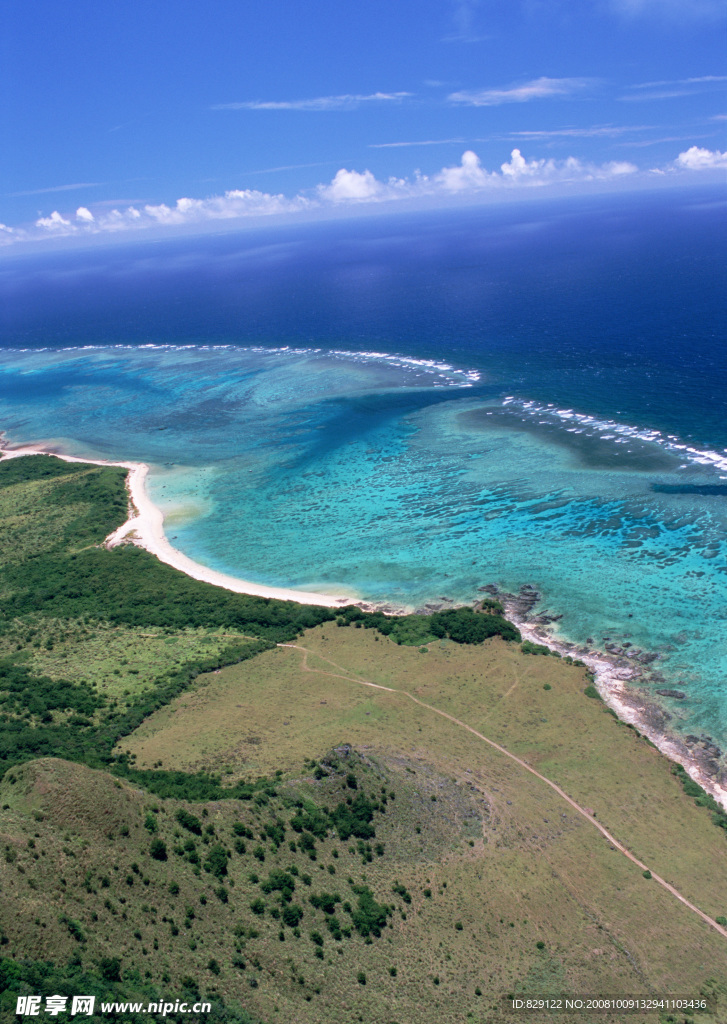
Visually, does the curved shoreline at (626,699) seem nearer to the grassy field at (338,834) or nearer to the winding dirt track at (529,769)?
the grassy field at (338,834)

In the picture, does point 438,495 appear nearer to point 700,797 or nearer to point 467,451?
point 467,451

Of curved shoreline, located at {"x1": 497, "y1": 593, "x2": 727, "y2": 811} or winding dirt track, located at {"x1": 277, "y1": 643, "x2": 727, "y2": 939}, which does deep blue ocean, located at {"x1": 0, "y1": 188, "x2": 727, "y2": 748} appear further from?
winding dirt track, located at {"x1": 277, "y1": 643, "x2": 727, "y2": 939}

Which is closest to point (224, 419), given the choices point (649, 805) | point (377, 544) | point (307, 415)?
point (307, 415)

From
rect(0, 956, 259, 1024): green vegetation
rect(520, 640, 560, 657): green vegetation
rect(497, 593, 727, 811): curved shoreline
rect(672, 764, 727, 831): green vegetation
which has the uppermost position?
rect(0, 956, 259, 1024): green vegetation

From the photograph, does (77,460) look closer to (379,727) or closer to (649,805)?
(379,727)

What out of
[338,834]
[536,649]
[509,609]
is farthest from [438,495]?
[338,834]

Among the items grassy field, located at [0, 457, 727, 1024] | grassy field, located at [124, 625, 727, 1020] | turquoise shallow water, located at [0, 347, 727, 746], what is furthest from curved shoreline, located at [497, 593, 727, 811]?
turquoise shallow water, located at [0, 347, 727, 746]

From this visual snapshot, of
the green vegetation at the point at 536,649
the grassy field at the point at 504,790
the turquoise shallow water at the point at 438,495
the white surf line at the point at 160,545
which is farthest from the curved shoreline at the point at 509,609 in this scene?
the turquoise shallow water at the point at 438,495
